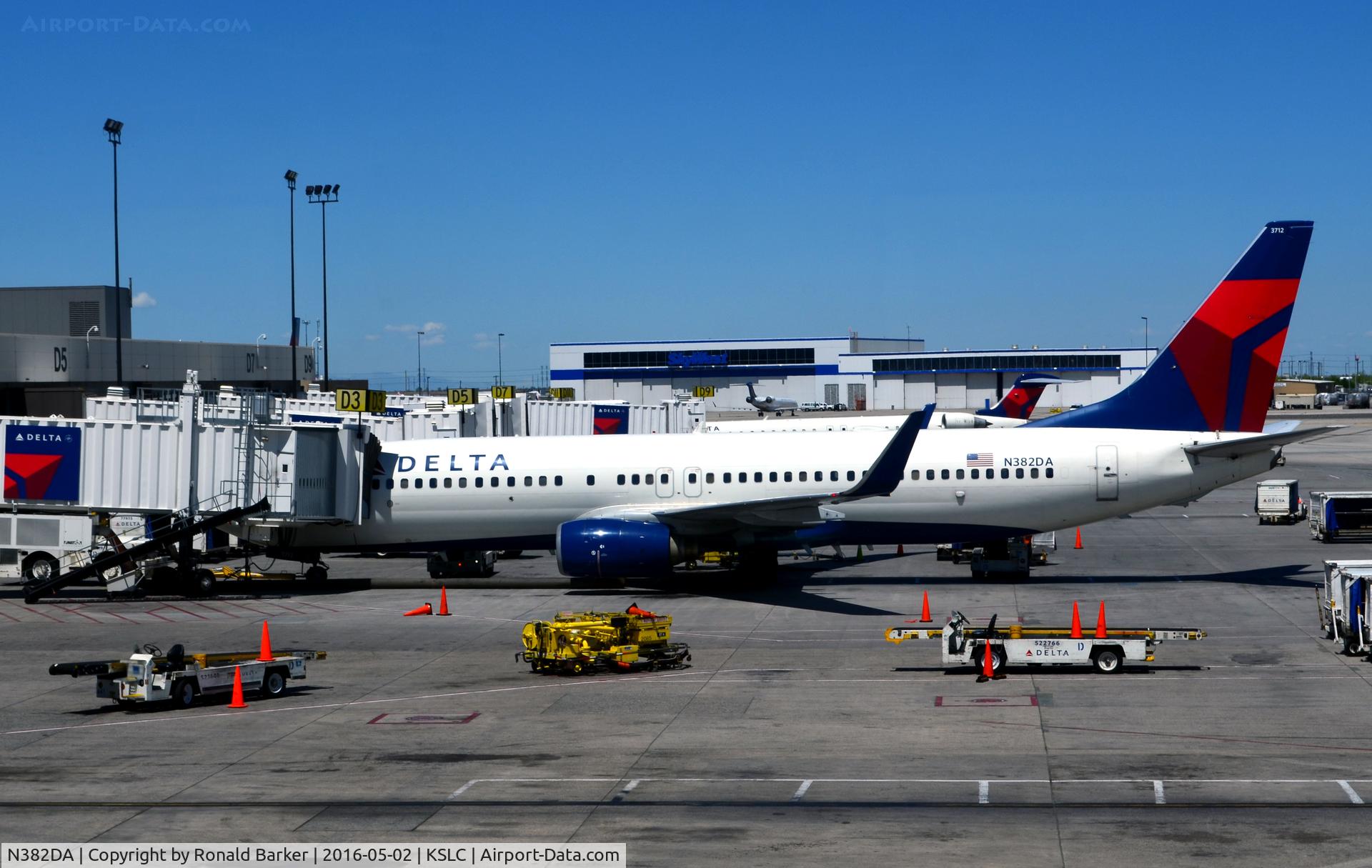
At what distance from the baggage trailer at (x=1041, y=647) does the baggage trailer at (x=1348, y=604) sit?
123 inches

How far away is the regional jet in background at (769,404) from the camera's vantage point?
159375 mm

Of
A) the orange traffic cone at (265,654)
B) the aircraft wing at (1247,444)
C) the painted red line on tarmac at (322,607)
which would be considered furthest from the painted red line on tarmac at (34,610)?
the aircraft wing at (1247,444)

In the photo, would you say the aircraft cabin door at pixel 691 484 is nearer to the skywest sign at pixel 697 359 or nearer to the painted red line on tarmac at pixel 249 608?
the painted red line on tarmac at pixel 249 608

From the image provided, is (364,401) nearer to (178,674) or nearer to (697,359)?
(178,674)

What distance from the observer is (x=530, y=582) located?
40062mm

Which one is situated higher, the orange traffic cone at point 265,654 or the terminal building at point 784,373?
the terminal building at point 784,373

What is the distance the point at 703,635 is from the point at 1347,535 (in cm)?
2801

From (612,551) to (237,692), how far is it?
40.5 ft

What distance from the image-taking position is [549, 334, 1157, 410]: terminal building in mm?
179375

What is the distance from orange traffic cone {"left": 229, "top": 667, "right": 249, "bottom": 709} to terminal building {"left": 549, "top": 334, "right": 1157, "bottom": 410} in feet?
505

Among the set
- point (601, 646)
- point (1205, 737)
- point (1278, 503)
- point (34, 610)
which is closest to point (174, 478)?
point (34, 610)

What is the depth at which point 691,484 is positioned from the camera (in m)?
36.6

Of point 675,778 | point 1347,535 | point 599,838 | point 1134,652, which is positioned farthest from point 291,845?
point 1347,535

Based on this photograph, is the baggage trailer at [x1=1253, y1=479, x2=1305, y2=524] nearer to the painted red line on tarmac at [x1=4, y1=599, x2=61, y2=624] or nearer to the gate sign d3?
the gate sign d3
